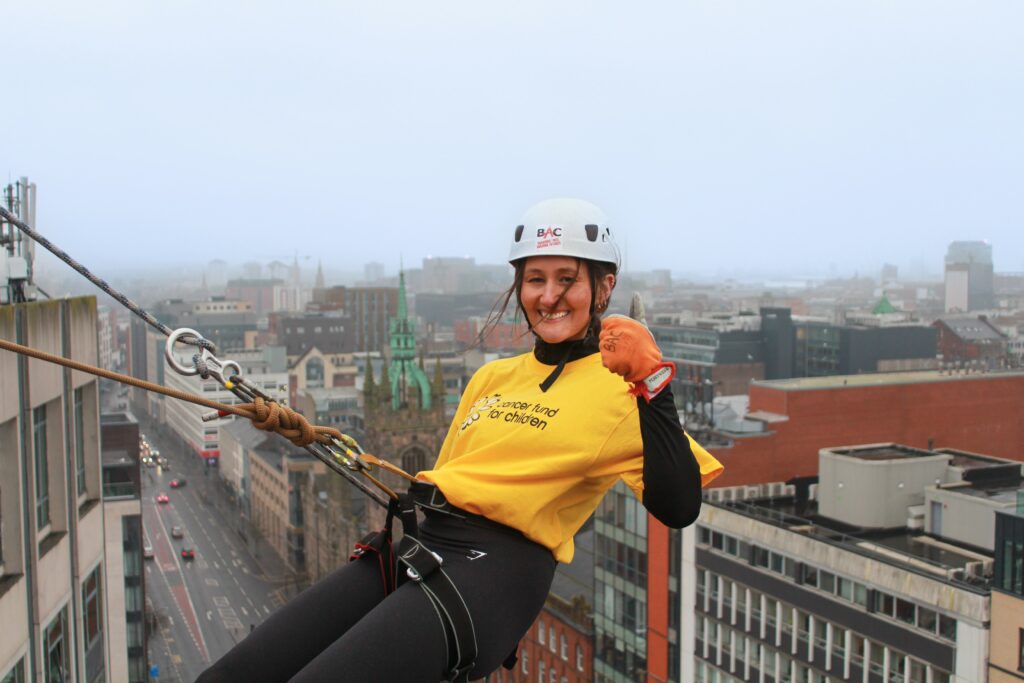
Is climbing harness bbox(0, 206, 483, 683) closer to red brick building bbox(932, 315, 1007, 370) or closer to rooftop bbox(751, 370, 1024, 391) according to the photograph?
rooftop bbox(751, 370, 1024, 391)

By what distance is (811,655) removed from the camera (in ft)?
92.6

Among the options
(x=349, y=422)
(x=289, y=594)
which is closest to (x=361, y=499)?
(x=289, y=594)

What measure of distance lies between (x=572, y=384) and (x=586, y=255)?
55cm

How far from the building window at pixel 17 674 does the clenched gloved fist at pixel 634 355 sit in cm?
549

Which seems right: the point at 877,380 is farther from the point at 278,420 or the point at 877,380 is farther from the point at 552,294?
the point at 278,420

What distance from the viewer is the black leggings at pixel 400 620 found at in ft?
12.7

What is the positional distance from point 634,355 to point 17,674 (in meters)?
5.85

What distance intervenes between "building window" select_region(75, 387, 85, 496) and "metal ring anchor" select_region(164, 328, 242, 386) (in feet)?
18.4

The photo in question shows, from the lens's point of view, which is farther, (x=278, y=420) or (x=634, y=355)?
(x=278, y=420)

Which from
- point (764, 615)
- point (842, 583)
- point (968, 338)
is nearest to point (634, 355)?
point (842, 583)

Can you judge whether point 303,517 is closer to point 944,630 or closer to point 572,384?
point 944,630

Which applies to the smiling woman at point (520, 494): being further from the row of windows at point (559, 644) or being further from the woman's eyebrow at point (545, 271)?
the row of windows at point (559, 644)

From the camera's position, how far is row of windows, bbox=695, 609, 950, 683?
25.2 meters

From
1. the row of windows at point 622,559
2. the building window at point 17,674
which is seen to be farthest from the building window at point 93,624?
the row of windows at point 622,559
